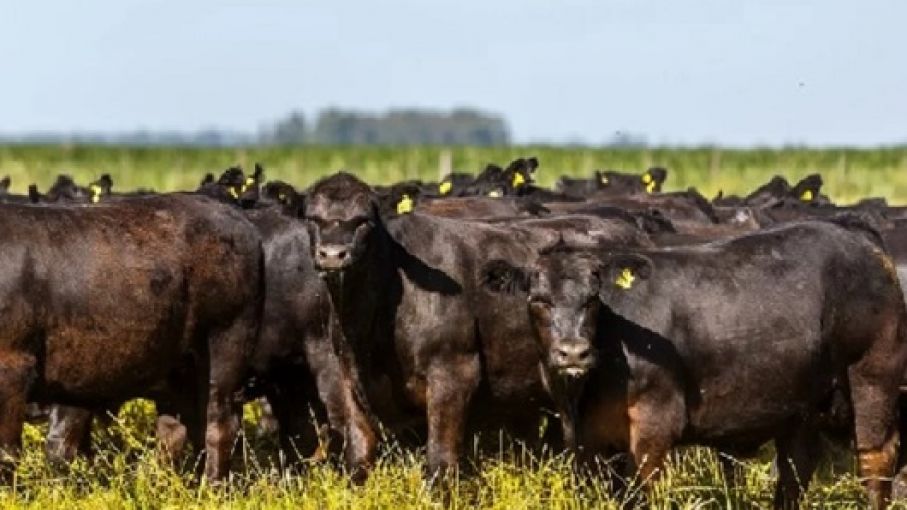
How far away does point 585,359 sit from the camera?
8219 millimetres

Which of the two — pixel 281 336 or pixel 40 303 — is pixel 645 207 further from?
pixel 40 303

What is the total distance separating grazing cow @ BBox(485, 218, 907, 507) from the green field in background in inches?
989

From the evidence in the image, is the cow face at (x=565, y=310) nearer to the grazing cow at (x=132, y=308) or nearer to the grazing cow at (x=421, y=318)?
the grazing cow at (x=421, y=318)

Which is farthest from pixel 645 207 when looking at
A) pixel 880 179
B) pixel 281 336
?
pixel 880 179

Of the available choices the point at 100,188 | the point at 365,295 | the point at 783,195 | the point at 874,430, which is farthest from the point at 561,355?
the point at 783,195

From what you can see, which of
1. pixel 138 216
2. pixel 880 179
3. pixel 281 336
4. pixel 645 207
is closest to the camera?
pixel 138 216

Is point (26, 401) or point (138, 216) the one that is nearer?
point (26, 401)

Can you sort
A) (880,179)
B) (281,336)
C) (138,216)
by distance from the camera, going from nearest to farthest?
(138,216), (281,336), (880,179)

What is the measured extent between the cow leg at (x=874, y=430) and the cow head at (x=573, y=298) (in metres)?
1.40

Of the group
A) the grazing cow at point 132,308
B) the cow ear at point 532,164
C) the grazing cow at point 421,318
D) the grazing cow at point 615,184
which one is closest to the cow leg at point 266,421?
the grazing cow at point 132,308

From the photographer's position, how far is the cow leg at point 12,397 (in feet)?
28.9

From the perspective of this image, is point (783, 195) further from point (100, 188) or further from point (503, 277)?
point (503, 277)

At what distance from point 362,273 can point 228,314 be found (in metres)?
0.85

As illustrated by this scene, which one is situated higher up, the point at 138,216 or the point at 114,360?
the point at 138,216
